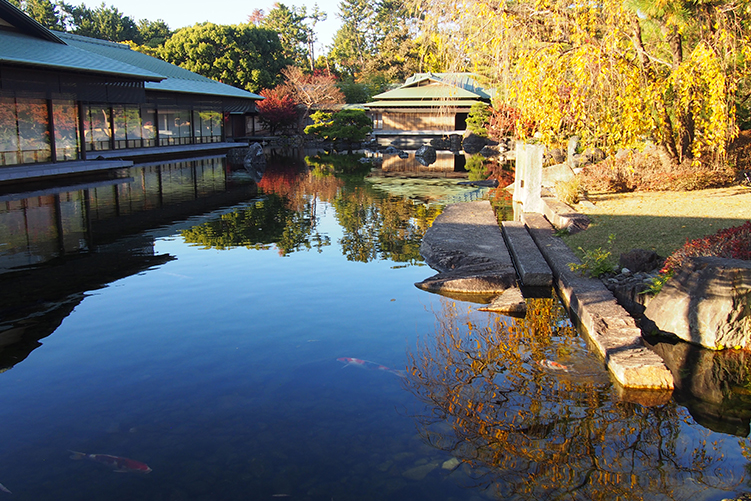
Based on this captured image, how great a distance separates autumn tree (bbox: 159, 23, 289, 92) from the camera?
2032 inches

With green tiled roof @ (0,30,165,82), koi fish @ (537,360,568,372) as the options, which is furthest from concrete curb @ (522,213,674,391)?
green tiled roof @ (0,30,165,82)

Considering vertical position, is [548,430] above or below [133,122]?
below

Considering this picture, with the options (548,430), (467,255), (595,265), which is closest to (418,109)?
(467,255)

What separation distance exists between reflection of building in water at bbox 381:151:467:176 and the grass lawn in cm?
1541

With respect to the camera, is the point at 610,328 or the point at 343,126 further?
the point at 343,126

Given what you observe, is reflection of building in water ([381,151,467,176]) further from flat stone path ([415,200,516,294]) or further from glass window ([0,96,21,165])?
glass window ([0,96,21,165])

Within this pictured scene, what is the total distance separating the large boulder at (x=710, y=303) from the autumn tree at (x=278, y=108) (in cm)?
4544

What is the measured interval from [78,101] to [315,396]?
2591cm

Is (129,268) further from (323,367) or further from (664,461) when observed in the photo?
(664,461)

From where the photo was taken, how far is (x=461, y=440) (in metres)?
4.95

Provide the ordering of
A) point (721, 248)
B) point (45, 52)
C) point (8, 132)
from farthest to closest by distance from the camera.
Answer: point (45, 52) → point (8, 132) → point (721, 248)

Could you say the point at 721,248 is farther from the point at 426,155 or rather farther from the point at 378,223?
the point at 426,155

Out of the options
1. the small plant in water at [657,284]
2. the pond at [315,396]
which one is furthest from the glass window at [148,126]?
the small plant in water at [657,284]

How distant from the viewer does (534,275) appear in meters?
9.37
